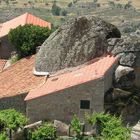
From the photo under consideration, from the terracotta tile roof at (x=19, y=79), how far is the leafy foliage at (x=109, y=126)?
22.0ft

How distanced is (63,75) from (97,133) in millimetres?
6408

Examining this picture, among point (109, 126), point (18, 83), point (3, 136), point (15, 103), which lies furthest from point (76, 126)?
point (18, 83)

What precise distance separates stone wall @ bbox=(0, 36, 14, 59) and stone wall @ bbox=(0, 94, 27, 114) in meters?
17.8

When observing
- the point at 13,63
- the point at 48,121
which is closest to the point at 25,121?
the point at 48,121

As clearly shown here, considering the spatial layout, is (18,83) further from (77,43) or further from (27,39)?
(27,39)

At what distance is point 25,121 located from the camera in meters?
38.4

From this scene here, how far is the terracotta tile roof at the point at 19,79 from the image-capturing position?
140 feet

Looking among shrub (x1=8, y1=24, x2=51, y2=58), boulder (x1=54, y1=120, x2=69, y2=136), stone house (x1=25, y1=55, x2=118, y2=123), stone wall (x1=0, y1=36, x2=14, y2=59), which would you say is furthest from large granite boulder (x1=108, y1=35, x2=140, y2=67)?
stone wall (x1=0, y1=36, x2=14, y2=59)

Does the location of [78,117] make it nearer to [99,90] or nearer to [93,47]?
[99,90]

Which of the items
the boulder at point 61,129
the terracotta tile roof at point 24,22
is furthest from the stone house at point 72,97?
the terracotta tile roof at point 24,22

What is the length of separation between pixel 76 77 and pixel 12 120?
578 cm

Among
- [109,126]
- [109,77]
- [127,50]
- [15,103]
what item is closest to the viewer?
[109,126]

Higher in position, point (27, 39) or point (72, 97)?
point (27, 39)

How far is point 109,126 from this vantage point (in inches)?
1457
